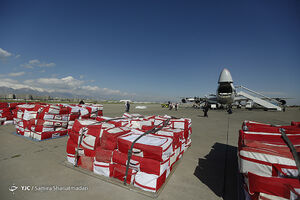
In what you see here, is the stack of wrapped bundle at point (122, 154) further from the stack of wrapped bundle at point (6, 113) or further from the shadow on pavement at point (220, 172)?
the stack of wrapped bundle at point (6, 113)

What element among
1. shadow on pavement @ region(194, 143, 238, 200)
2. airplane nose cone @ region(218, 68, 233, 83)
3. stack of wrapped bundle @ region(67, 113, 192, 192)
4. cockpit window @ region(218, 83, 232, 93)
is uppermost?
airplane nose cone @ region(218, 68, 233, 83)

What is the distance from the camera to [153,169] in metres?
2.19

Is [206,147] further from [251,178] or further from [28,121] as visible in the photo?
[28,121]

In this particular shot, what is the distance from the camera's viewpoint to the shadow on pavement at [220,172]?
7.74 ft

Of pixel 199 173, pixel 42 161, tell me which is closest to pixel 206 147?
pixel 199 173

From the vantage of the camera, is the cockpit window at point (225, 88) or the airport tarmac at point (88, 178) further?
the cockpit window at point (225, 88)

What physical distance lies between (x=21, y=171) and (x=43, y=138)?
2.31 meters

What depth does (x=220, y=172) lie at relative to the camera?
3008mm

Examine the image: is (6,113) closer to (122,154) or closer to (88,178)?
(88,178)

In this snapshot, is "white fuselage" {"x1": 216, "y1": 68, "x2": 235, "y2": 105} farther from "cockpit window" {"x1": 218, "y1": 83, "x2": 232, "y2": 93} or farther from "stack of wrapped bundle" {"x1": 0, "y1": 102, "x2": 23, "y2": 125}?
"stack of wrapped bundle" {"x1": 0, "y1": 102, "x2": 23, "y2": 125}

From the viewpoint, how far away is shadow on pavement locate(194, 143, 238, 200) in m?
2.36

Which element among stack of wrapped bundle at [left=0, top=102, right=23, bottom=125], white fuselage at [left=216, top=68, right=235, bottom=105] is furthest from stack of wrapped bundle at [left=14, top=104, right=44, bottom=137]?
white fuselage at [left=216, top=68, right=235, bottom=105]

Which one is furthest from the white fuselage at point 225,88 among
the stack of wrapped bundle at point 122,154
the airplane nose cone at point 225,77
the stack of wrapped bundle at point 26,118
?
the stack of wrapped bundle at point 26,118

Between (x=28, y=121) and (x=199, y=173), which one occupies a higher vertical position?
(x=28, y=121)
